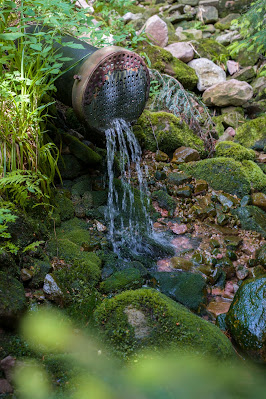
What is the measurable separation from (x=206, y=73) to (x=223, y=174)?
130 inches

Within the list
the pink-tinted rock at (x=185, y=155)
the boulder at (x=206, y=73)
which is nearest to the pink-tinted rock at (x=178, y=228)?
the pink-tinted rock at (x=185, y=155)

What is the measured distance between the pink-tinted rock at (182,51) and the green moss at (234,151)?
2.87 meters

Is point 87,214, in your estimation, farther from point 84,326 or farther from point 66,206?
point 84,326

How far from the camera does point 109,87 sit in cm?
344

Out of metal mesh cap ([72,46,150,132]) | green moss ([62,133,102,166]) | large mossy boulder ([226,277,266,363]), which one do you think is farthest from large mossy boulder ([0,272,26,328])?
green moss ([62,133,102,166])

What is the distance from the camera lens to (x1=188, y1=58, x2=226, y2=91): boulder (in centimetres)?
712

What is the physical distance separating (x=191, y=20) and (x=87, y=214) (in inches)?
338

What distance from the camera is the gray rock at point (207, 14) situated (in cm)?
971

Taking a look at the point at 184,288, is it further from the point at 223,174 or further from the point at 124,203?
the point at 223,174

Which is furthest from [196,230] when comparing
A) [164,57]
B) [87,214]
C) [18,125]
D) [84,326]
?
[164,57]

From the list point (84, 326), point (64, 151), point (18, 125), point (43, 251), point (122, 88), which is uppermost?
point (122, 88)

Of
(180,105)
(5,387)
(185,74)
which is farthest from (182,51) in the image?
(5,387)

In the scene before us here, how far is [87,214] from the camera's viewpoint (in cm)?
392

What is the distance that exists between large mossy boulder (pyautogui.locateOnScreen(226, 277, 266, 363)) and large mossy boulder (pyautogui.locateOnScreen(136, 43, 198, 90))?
5.05 m
